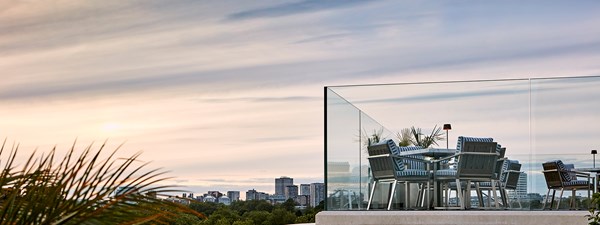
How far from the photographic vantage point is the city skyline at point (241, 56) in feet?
50.2

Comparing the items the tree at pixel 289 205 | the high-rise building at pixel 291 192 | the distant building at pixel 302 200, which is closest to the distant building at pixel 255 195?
the tree at pixel 289 205

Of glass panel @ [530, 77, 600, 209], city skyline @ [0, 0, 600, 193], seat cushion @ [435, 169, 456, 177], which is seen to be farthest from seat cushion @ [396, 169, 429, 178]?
city skyline @ [0, 0, 600, 193]

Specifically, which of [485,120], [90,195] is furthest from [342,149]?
[90,195]

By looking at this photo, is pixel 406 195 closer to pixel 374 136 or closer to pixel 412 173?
pixel 412 173

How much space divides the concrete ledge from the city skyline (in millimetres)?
5451

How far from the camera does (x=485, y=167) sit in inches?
375

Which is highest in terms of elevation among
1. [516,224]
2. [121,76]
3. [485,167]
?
[121,76]

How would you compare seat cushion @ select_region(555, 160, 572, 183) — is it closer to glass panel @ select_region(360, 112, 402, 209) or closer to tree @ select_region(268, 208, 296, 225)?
glass panel @ select_region(360, 112, 402, 209)

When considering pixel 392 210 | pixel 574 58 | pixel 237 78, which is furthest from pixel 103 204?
pixel 237 78

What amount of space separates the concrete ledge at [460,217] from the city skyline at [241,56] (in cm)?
545

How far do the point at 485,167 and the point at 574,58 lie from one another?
227 inches

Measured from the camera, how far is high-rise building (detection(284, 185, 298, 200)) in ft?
75.1

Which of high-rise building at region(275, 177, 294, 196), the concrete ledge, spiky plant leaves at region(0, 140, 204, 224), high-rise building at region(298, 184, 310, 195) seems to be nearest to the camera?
spiky plant leaves at region(0, 140, 204, 224)

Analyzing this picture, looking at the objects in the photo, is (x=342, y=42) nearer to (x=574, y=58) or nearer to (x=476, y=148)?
(x=574, y=58)
